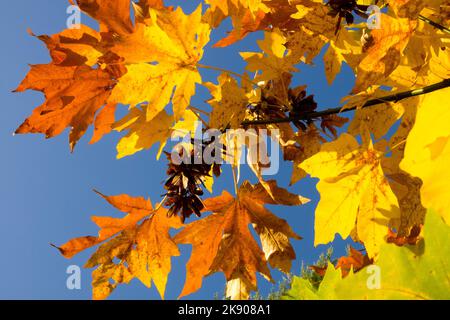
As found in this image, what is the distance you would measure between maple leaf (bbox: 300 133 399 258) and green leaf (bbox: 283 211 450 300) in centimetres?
39

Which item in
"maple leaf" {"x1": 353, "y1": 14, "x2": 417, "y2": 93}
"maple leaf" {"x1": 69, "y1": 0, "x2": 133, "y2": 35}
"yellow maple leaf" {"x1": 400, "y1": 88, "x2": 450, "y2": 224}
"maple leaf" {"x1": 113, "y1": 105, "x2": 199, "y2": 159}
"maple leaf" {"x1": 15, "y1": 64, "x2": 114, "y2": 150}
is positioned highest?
"maple leaf" {"x1": 69, "y1": 0, "x2": 133, "y2": 35}

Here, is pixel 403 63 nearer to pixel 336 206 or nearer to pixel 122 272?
pixel 336 206

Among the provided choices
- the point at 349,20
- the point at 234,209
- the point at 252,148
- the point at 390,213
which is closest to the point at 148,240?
the point at 234,209

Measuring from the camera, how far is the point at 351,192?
921 millimetres

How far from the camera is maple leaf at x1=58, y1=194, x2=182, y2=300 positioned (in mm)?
1162

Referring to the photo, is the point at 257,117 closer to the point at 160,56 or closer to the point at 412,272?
the point at 160,56

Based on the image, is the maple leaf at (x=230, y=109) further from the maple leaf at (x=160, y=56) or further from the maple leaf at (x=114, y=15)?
the maple leaf at (x=114, y=15)

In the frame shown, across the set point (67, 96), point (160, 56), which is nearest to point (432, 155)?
point (160, 56)

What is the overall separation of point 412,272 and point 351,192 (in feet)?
1.47

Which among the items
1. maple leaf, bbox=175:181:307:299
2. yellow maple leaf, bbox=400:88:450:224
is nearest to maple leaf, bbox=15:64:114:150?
maple leaf, bbox=175:181:307:299

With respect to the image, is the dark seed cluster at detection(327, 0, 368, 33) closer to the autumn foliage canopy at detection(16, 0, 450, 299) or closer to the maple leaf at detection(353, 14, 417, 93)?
the autumn foliage canopy at detection(16, 0, 450, 299)

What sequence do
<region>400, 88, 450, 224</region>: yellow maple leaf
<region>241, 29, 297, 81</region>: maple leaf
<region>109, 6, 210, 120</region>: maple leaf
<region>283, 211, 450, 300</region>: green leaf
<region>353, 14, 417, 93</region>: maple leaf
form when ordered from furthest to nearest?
1. <region>241, 29, 297, 81</region>: maple leaf
2. <region>109, 6, 210, 120</region>: maple leaf
3. <region>353, 14, 417, 93</region>: maple leaf
4. <region>400, 88, 450, 224</region>: yellow maple leaf
5. <region>283, 211, 450, 300</region>: green leaf

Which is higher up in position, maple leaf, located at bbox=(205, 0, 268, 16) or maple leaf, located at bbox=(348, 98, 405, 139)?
maple leaf, located at bbox=(205, 0, 268, 16)
